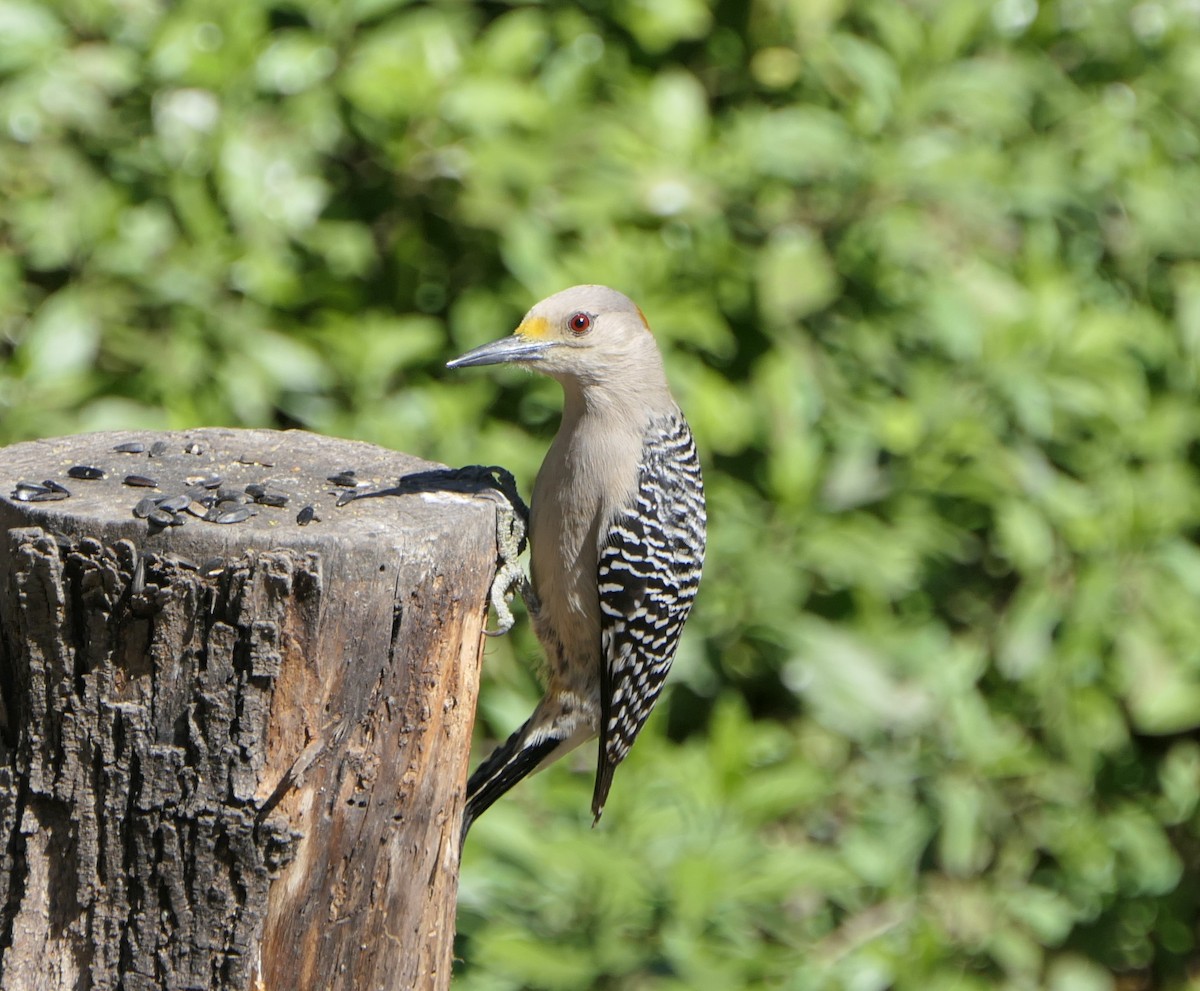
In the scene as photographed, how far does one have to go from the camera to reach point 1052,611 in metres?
5.39

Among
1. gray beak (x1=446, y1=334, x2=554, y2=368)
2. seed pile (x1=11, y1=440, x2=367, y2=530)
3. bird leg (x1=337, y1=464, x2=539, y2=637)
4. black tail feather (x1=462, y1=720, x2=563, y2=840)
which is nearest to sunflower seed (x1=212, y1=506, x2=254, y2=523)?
seed pile (x1=11, y1=440, x2=367, y2=530)

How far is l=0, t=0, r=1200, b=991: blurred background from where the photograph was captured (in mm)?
4602

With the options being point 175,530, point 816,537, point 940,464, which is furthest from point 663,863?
point 175,530


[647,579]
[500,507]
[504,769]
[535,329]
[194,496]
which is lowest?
[504,769]

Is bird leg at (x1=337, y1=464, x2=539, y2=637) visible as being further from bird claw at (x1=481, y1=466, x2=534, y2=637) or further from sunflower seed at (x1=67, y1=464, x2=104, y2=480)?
sunflower seed at (x1=67, y1=464, x2=104, y2=480)

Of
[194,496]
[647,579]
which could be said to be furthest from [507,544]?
[194,496]

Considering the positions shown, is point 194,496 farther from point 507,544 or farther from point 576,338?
point 576,338

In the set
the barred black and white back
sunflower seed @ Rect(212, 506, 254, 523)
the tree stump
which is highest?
sunflower seed @ Rect(212, 506, 254, 523)

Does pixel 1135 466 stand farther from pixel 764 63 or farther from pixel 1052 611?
pixel 764 63

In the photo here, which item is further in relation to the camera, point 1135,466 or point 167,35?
point 1135,466

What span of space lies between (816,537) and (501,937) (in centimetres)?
174

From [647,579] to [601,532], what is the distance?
0.18 meters

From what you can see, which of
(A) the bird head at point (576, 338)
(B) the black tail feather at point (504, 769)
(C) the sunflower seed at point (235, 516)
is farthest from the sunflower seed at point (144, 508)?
(B) the black tail feather at point (504, 769)

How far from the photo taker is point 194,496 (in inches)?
109
